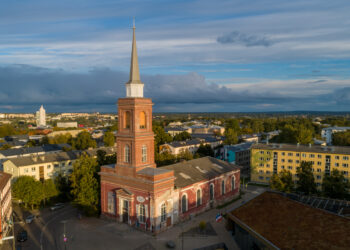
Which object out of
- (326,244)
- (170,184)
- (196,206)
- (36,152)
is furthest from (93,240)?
(36,152)

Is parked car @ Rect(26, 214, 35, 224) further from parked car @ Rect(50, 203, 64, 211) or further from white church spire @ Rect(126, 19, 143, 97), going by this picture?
white church spire @ Rect(126, 19, 143, 97)

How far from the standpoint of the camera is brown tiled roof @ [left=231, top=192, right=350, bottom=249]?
23828 millimetres

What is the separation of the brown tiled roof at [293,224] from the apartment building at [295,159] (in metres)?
25.5

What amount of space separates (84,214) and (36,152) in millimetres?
45678

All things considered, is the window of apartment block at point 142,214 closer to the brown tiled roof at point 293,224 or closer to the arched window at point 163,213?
the arched window at point 163,213

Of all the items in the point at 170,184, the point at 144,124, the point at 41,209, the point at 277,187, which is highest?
the point at 144,124

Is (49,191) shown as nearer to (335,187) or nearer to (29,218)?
(29,218)

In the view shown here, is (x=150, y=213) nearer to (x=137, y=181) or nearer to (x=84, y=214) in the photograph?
(x=137, y=181)

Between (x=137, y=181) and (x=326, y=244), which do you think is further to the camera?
(x=137, y=181)

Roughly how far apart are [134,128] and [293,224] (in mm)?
20685

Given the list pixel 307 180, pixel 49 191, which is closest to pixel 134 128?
pixel 49 191

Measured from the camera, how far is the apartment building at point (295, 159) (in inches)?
2082

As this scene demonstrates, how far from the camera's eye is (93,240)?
106 feet

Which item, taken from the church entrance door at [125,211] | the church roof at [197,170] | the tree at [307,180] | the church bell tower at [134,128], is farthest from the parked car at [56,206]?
the tree at [307,180]
